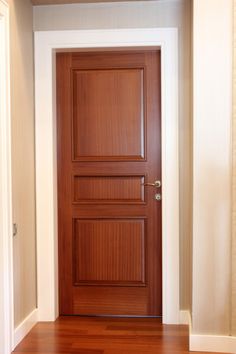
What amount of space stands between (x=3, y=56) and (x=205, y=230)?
5.26 ft

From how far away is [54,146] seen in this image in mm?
3305

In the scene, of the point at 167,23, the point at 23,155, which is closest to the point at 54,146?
the point at 23,155

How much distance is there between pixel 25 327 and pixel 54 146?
1.28m

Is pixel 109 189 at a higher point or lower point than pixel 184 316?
higher

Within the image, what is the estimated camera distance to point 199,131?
271cm

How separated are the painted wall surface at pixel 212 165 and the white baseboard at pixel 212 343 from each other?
0.04 meters

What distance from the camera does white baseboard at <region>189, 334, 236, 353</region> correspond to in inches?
107

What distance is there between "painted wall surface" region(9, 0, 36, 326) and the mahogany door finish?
10.5 inches

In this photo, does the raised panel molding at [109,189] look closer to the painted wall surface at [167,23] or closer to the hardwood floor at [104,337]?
the painted wall surface at [167,23]

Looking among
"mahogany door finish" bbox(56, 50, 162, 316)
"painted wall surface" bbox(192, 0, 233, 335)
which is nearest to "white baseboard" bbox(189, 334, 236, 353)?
"painted wall surface" bbox(192, 0, 233, 335)

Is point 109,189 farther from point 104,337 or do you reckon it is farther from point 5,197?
point 104,337

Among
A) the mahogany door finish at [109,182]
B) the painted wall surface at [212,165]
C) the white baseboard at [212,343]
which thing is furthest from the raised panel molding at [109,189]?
the white baseboard at [212,343]

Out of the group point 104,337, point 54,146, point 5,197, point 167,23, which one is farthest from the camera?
point 54,146

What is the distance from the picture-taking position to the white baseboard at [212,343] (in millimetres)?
2721
